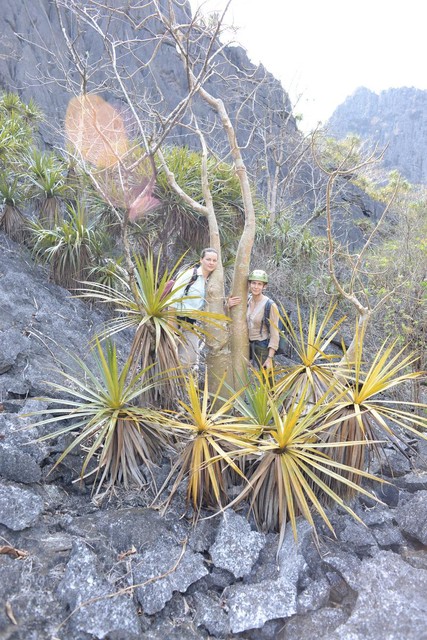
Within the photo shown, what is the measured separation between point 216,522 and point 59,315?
4336mm

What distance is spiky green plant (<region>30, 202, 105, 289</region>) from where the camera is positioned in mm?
7398

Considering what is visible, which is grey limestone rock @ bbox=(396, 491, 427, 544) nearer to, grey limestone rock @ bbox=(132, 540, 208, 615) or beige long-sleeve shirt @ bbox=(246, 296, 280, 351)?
grey limestone rock @ bbox=(132, 540, 208, 615)

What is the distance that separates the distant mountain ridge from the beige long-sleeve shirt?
59602 mm

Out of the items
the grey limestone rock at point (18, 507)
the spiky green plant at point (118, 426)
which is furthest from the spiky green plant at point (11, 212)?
the grey limestone rock at point (18, 507)

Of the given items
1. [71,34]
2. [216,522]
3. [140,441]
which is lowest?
[216,522]

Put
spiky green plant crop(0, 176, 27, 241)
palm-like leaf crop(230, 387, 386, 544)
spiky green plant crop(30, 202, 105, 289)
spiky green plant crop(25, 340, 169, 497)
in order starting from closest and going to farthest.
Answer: palm-like leaf crop(230, 387, 386, 544), spiky green plant crop(25, 340, 169, 497), spiky green plant crop(30, 202, 105, 289), spiky green plant crop(0, 176, 27, 241)

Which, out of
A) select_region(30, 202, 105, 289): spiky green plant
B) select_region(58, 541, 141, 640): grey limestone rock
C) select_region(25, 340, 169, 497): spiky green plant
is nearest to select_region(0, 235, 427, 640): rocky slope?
select_region(58, 541, 141, 640): grey limestone rock

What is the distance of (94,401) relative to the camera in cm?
369

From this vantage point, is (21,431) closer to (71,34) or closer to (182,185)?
(182,185)

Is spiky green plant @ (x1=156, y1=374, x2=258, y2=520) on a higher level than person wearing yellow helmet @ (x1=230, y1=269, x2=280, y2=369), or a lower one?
lower

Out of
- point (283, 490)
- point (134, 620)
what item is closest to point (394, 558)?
point (283, 490)

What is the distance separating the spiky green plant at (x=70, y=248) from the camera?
7398 millimetres

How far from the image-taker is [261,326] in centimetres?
481

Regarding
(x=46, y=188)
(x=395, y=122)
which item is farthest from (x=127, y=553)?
(x=395, y=122)
